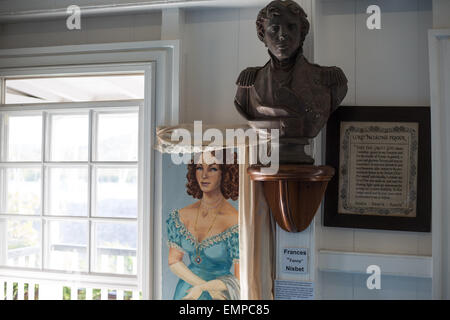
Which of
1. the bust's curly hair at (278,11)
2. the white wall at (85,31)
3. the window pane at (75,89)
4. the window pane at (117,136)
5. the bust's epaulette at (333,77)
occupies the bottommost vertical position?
the window pane at (117,136)

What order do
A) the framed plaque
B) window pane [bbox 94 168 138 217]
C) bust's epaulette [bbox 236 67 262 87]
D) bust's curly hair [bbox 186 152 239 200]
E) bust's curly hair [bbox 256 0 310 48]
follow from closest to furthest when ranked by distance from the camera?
bust's curly hair [bbox 256 0 310 48] → bust's epaulette [bbox 236 67 262 87] → the framed plaque → bust's curly hair [bbox 186 152 239 200] → window pane [bbox 94 168 138 217]

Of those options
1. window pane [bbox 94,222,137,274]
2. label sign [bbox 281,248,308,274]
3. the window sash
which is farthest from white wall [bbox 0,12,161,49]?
label sign [bbox 281,248,308,274]

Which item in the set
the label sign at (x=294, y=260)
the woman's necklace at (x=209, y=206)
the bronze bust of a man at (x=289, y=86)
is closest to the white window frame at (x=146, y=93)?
the woman's necklace at (x=209, y=206)

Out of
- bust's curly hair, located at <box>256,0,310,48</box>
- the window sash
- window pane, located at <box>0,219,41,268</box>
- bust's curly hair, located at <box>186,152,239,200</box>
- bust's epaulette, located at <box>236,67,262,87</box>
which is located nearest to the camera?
bust's curly hair, located at <box>256,0,310,48</box>

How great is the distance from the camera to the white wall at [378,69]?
72.1 inches

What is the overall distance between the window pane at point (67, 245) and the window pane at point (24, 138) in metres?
0.42

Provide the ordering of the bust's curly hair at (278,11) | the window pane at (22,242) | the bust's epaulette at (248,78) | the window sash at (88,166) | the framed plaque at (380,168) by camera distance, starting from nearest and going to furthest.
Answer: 1. the bust's curly hair at (278,11)
2. the bust's epaulette at (248,78)
3. the framed plaque at (380,168)
4. the window sash at (88,166)
5. the window pane at (22,242)

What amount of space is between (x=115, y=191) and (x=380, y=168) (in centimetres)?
136

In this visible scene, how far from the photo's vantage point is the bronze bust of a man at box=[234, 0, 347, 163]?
1.50 meters

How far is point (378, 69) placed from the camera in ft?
6.15

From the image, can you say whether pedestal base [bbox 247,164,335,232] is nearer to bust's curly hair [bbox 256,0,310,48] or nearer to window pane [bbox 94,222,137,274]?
bust's curly hair [bbox 256,0,310,48]

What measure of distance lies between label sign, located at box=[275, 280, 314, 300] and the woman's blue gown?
0.29m

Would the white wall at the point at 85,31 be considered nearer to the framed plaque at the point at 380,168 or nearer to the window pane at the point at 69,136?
the window pane at the point at 69,136

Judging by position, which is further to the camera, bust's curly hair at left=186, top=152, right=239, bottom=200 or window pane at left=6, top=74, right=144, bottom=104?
→ window pane at left=6, top=74, right=144, bottom=104
